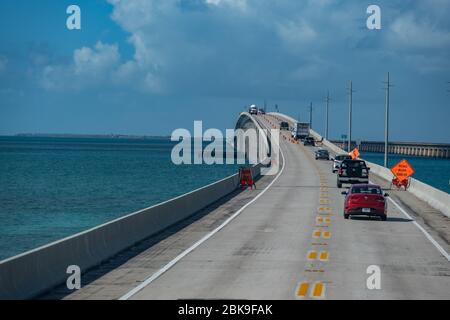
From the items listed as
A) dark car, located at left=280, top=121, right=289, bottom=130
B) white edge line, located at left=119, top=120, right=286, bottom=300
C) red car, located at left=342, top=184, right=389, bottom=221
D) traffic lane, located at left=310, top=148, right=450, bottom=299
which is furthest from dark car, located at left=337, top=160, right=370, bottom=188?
dark car, located at left=280, top=121, right=289, bottom=130

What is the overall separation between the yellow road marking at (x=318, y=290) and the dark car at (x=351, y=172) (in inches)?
1407

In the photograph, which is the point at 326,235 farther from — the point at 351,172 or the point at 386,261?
the point at 351,172

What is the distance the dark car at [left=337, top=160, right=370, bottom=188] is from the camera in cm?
5456

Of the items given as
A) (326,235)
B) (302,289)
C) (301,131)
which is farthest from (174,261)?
(301,131)

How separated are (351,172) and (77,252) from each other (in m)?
35.7

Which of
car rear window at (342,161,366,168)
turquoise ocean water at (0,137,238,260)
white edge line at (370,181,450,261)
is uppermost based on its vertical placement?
car rear window at (342,161,366,168)

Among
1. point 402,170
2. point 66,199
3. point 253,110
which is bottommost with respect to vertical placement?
point 66,199

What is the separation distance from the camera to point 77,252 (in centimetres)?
2086

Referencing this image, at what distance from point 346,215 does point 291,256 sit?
11554 millimetres

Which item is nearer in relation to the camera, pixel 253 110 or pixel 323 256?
pixel 323 256

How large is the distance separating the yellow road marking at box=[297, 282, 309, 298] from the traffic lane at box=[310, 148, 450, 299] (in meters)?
0.53

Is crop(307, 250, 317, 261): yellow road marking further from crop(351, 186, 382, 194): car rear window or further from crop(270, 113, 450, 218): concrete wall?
crop(270, 113, 450, 218): concrete wall

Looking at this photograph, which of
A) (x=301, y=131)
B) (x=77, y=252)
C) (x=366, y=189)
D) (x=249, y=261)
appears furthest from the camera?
(x=301, y=131)

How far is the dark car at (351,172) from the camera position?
179ft
